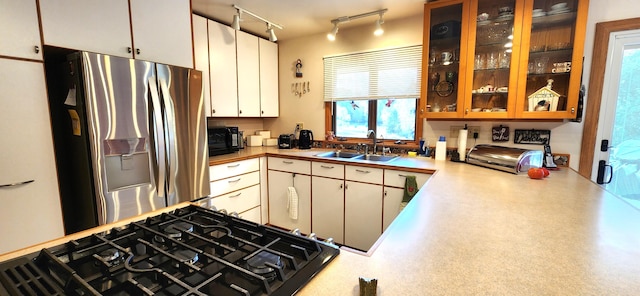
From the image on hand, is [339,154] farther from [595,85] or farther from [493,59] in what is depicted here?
[595,85]

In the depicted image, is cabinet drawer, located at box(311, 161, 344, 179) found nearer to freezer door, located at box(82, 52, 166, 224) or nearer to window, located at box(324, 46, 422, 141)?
window, located at box(324, 46, 422, 141)

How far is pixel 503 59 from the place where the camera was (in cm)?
216

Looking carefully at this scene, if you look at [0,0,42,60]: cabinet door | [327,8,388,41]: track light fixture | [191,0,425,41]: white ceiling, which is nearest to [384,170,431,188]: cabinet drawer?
[327,8,388,41]: track light fixture

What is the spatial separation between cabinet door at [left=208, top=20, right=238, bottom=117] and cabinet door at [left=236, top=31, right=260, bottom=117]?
67 mm

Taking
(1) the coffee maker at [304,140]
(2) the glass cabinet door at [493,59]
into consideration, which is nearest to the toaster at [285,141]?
(1) the coffee maker at [304,140]

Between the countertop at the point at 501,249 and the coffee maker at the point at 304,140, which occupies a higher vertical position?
the coffee maker at the point at 304,140

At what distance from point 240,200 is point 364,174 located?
1.28 meters

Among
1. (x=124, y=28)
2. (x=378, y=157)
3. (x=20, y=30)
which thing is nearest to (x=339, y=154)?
(x=378, y=157)

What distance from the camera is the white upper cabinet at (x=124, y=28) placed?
1526 mm

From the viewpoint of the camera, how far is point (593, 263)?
76 cm

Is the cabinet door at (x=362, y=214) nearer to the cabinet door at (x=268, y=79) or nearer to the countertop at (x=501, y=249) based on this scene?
the countertop at (x=501, y=249)

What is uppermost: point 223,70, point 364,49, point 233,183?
point 364,49

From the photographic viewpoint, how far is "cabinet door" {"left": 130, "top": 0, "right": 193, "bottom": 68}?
1856 millimetres

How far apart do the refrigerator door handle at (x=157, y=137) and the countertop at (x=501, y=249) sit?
981mm
